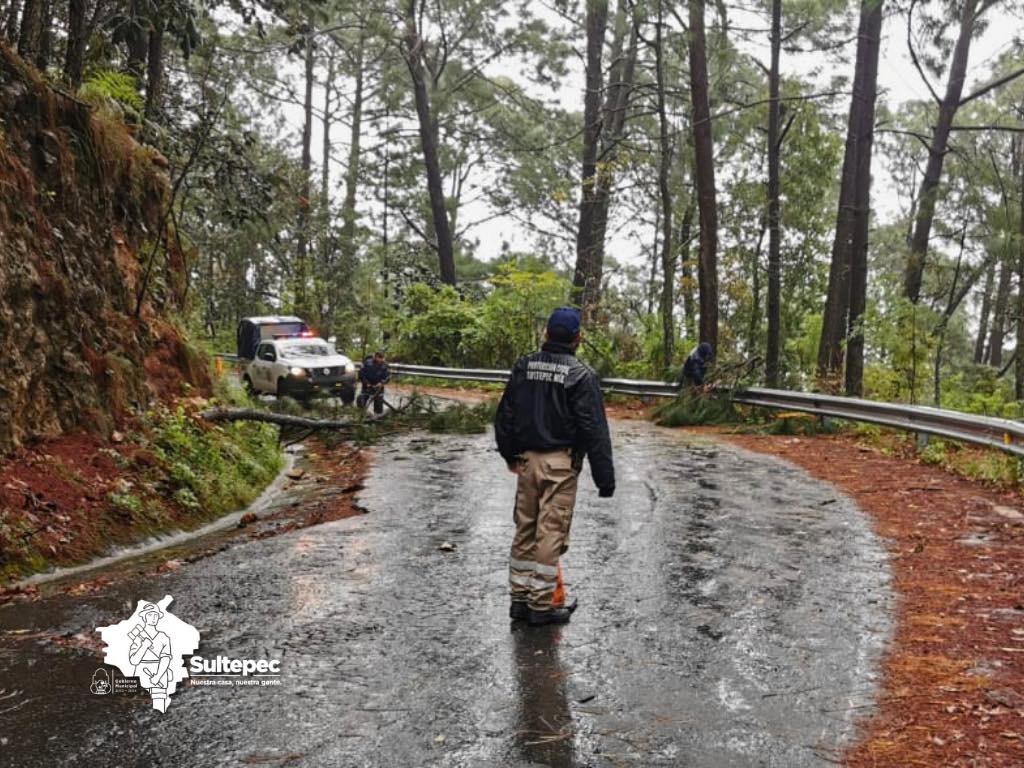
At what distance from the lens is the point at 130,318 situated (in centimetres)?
1066

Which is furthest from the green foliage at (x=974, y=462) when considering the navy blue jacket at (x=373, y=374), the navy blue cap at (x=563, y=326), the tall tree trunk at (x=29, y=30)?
the tall tree trunk at (x=29, y=30)

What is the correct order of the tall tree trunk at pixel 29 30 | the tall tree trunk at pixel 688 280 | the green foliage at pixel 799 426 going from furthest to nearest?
the tall tree trunk at pixel 688 280 → the green foliage at pixel 799 426 → the tall tree trunk at pixel 29 30

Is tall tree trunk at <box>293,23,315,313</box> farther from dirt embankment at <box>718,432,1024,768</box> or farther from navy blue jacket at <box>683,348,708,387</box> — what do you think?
dirt embankment at <box>718,432,1024,768</box>

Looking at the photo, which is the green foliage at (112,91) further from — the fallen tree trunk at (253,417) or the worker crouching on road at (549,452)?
the worker crouching on road at (549,452)

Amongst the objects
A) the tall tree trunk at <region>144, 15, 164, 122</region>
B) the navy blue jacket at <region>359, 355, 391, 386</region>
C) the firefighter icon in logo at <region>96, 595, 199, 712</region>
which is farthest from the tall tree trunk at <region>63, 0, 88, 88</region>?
the navy blue jacket at <region>359, 355, 391, 386</region>

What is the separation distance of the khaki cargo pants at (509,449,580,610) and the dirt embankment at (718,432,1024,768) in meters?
1.98

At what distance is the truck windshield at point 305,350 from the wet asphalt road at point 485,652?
15156mm

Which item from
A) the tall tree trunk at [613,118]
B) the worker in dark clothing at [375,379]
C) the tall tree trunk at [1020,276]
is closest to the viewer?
the worker in dark clothing at [375,379]

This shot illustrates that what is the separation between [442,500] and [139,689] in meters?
5.61

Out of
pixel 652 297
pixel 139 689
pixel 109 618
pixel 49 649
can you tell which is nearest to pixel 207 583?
pixel 109 618

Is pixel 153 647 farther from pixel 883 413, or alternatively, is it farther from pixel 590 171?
pixel 590 171

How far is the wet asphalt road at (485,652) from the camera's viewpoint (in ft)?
12.8

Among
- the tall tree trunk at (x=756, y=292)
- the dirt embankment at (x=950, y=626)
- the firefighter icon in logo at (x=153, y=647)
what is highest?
the tall tree trunk at (x=756, y=292)

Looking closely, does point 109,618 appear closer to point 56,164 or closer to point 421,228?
point 56,164
